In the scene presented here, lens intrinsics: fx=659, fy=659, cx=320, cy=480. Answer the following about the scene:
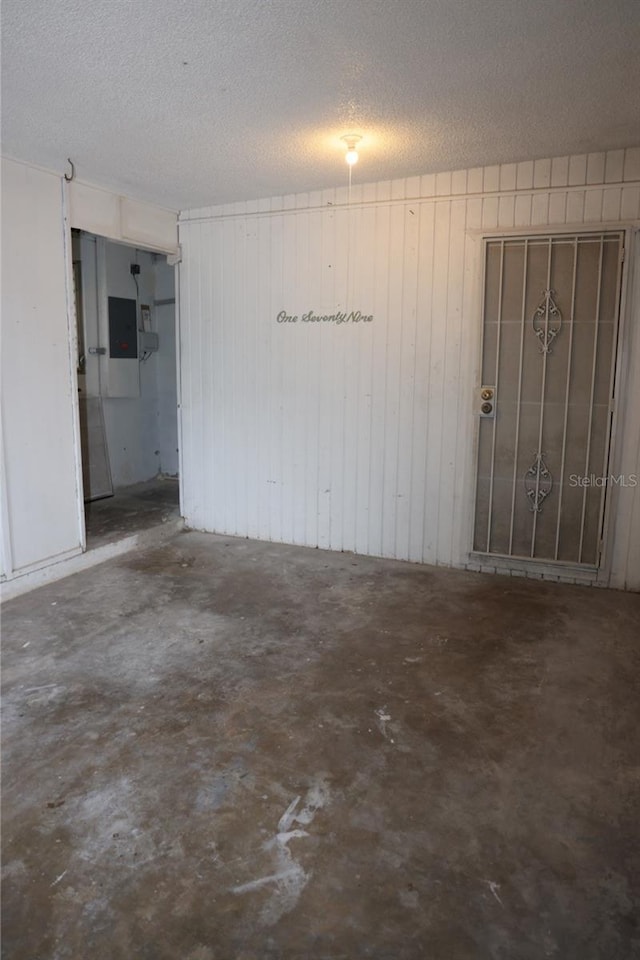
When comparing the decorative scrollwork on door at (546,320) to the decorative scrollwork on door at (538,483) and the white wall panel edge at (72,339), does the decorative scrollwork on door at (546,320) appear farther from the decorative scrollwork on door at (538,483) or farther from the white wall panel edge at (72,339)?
Result: the white wall panel edge at (72,339)

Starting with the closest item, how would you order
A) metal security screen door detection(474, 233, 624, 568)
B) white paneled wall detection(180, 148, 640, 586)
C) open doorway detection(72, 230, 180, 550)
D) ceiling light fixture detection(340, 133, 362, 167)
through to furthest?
ceiling light fixture detection(340, 133, 362, 167) → metal security screen door detection(474, 233, 624, 568) → white paneled wall detection(180, 148, 640, 586) → open doorway detection(72, 230, 180, 550)

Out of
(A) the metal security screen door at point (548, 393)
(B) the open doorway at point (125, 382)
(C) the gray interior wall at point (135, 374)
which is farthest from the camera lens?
(C) the gray interior wall at point (135, 374)

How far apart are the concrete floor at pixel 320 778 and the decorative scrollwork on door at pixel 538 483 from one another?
703mm

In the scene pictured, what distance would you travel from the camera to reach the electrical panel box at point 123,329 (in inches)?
271

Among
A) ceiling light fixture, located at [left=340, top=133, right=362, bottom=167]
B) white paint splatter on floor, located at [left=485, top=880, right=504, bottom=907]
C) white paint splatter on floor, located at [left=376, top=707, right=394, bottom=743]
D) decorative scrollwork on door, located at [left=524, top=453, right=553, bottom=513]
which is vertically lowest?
white paint splatter on floor, located at [left=485, top=880, right=504, bottom=907]

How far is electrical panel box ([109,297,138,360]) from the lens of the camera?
6891 millimetres

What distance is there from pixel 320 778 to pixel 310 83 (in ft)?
10.0

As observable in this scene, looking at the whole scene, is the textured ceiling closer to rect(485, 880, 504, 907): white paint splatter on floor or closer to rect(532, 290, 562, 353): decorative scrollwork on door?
rect(532, 290, 562, 353): decorative scrollwork on door

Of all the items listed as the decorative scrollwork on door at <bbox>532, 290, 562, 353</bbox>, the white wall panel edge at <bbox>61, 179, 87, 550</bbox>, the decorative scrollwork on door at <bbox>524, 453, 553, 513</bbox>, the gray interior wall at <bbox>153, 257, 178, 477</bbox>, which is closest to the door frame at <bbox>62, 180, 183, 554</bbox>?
the white wall panel edge at <bbox>61, 179, 87, 550</bbox>

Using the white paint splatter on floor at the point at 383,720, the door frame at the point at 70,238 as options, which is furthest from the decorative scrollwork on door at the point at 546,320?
the door frame at the point at 70,238

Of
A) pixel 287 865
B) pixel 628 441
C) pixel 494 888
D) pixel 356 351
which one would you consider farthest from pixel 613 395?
pixel 287 865

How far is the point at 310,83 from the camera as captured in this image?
308cm

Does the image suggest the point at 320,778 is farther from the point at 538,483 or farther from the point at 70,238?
the point at 70,238

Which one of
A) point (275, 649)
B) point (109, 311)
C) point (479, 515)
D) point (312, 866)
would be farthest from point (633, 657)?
point (109, 311)
